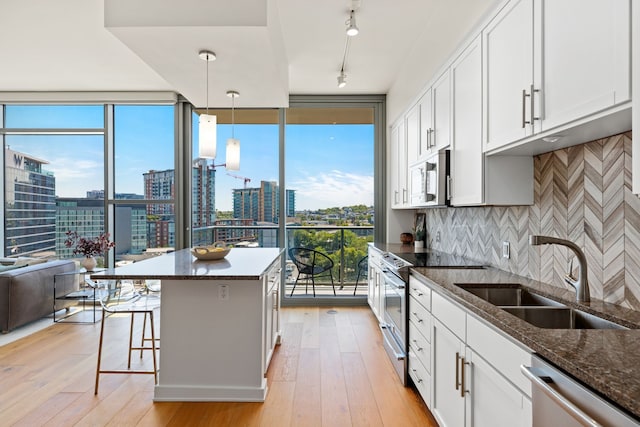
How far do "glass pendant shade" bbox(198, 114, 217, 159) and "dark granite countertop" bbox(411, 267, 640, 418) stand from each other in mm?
2037

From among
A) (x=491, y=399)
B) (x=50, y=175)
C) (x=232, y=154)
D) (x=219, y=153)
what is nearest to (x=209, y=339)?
(x=232, y=154)

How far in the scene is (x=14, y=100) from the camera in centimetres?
479

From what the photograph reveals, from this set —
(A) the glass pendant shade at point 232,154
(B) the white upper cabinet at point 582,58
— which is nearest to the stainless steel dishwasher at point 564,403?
(B) the white upper cabinet at point 582,58

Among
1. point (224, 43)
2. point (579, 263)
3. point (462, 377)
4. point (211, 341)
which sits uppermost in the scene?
point (224, 43)

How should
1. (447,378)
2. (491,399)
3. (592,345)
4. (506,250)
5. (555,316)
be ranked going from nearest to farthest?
(592,345) → (491,399) → (555,316) → (447,378) → (506,250)

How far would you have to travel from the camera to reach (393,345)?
296 centimetres

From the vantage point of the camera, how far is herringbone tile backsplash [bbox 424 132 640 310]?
1473 millimetres

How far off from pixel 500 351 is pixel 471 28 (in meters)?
1.85

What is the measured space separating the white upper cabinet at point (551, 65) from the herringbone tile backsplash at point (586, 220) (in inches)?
13.4

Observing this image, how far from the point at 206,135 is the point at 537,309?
95.6 inches

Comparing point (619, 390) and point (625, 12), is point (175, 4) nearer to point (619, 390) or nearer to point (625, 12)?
point (625, 12)

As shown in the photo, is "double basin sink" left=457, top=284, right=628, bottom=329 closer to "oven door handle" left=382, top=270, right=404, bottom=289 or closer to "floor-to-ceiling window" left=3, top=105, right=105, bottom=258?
"oven door handle" left=382, top=270, right=404, bottom=289

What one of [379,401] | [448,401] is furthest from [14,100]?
[448,401]

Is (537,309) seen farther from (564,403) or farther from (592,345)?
(564,403)
